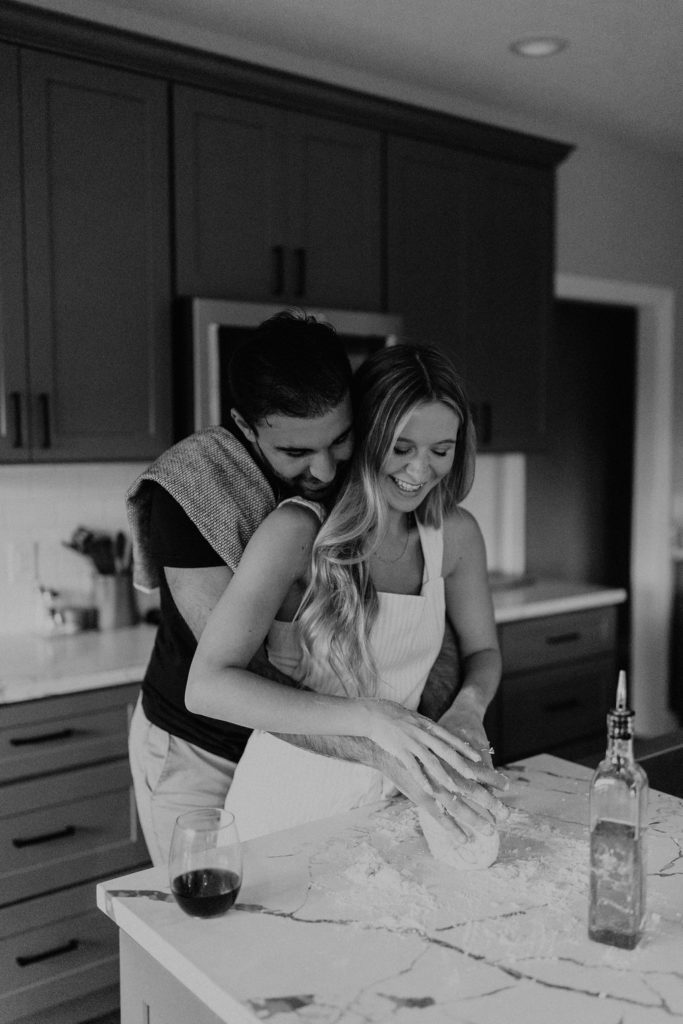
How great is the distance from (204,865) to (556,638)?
262cm

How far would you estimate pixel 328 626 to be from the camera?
1.53 m

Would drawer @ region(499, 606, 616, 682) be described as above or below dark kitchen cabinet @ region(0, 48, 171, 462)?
below

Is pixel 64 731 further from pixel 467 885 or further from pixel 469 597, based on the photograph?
pixel 467 885

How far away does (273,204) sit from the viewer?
2.98 meters

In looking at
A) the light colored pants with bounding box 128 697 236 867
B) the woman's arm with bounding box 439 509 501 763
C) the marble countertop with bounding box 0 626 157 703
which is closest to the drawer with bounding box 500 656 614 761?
the marble countertop with bounding box 0 626 157 703

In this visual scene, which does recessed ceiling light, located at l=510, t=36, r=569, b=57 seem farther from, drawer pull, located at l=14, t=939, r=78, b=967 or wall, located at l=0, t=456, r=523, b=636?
drawer pull, located at l=14, t=939, r=78, b=967

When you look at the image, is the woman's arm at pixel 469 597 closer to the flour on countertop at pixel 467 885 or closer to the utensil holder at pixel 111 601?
the flour on countertop at pixel 467 885

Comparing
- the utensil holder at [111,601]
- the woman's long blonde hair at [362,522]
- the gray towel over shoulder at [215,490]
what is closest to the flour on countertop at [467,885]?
the woman's long blonde hair at [362,522]

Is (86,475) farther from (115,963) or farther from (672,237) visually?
(672,237)

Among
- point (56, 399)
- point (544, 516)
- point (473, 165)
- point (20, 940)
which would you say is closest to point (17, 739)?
point (20, 940)

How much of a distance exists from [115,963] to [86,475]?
1.41 m

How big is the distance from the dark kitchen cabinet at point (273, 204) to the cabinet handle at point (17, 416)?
58 cm

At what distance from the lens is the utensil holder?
3.01 m

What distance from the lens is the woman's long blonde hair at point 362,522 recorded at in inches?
60.2
